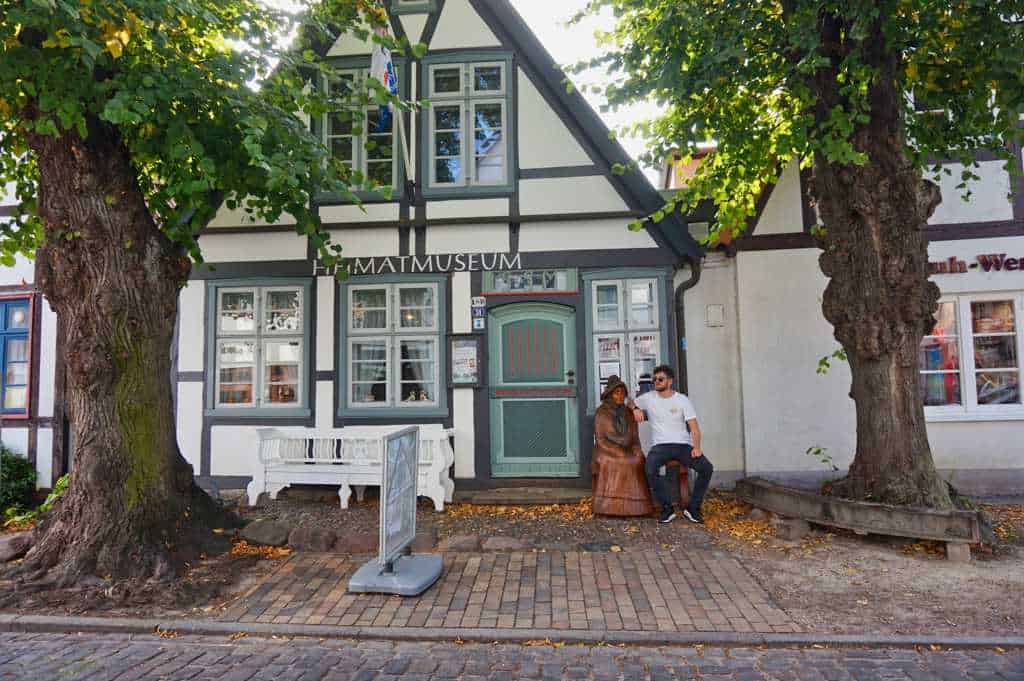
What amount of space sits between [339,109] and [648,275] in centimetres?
412

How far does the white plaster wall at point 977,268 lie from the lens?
8.03 metres

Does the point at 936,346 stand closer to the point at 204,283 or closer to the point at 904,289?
the point at 904,289

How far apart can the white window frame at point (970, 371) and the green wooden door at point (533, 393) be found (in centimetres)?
455

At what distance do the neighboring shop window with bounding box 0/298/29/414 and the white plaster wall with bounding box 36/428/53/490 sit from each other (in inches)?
26.9

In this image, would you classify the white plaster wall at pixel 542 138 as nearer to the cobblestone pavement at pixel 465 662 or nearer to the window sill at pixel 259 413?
the window sill at pixel 259 413

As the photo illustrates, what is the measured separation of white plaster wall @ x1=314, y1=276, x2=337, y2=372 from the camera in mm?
8469

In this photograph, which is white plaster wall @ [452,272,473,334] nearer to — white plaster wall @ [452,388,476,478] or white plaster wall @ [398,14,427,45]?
white plaster wall @ [452,388,476,478]

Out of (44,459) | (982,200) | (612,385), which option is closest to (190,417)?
(44,459)

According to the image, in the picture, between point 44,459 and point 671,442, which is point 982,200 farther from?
point 44,459

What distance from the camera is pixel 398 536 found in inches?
202

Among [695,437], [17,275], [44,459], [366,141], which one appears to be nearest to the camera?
[695,437]

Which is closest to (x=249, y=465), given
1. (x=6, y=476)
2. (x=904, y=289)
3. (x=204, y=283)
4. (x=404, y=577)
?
(x=204, y=283)

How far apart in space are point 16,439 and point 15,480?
70cm

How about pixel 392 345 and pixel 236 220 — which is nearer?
pixel 392 345
